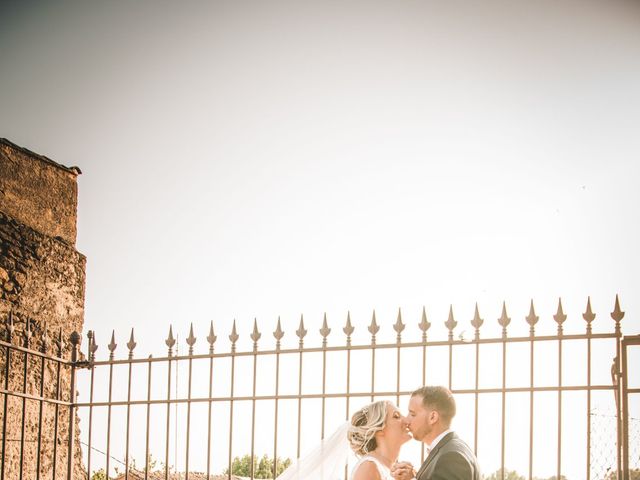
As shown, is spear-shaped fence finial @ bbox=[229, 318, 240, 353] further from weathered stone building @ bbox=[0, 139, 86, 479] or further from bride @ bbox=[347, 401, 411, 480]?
weathered stone building @ bbox=[0, 139, 86, 479]

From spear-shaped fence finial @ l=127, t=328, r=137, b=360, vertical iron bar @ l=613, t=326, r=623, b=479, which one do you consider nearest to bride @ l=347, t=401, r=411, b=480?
vertical iron bar @ l=613, t=326, r=623, b=479

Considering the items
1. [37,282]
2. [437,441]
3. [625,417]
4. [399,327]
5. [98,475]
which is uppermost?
[37,282]

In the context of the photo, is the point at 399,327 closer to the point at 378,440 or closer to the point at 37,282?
the point at 378,440

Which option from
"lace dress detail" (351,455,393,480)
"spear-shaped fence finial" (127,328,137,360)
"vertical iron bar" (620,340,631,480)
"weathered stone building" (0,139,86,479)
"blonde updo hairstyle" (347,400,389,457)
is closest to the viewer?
"vertical iron bar" (620,340,631,480)

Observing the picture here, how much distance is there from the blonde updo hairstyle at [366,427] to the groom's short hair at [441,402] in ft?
2.38

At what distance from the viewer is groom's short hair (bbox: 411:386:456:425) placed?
5.48m

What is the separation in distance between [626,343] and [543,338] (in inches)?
22.3

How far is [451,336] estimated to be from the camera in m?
6.28

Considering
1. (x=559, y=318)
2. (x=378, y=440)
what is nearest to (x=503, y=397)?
(x=559, y=318)

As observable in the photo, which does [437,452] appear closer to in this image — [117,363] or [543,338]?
[543,338]

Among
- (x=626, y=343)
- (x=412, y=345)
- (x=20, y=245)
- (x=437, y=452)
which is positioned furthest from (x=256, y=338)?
(x=20, y=245)

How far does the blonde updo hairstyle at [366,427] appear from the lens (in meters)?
6.13

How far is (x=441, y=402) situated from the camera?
18.0 ft

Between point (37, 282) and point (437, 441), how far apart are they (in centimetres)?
860
